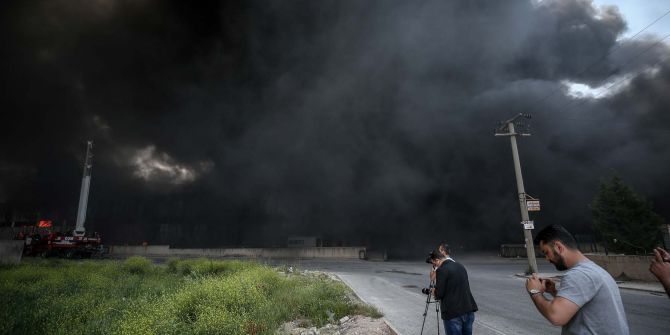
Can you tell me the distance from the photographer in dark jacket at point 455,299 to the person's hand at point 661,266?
2.74 m

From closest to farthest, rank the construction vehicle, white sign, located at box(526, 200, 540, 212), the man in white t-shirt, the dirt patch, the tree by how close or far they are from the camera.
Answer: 1. the man in white t-shirt
2. the dirt patch
3. white sign, located at box(526, 200, 540, 212)
4. the tree
5. the construction vehicle

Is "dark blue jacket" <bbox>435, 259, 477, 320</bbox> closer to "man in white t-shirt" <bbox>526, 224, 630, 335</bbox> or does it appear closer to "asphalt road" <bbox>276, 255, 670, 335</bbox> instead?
"asphalt road" <bbox>276, 255, 670, 335</bbox>

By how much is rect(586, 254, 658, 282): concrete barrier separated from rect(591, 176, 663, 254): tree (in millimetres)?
14078

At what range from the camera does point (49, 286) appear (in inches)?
493

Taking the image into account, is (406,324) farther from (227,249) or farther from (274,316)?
(227,249)

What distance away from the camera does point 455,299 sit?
5.11 meters

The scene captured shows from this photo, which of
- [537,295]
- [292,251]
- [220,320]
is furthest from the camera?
[292,251]

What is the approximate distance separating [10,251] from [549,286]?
1117 inches

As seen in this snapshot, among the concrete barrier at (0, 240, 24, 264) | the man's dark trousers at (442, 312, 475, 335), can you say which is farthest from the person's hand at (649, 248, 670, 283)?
the concrete barrier at (0, 240, 24, 264)

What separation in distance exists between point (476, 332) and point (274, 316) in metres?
4.85

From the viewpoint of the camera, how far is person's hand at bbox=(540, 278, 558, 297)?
8.07ft

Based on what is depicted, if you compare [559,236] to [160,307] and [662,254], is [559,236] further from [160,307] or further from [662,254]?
[160,307]

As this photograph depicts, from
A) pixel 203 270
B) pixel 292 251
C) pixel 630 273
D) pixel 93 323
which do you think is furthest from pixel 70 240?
pixel 630 273

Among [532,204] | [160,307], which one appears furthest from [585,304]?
[532,204]
